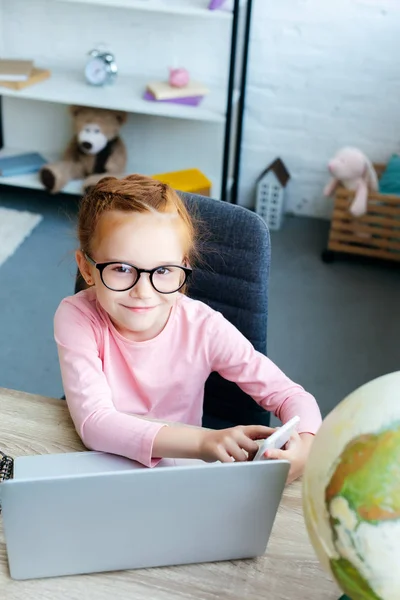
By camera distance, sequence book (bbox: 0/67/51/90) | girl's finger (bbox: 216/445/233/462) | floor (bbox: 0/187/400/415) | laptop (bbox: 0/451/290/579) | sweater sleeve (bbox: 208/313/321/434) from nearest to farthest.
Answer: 1. laptop (bbox: 0/451/290/579)
2. girl's finger (bbox: 216/445/233/462)
3. sweater sleeve (bbox: 208/313/321/434)
4. floor (bbox: 0/187/400/415)
5. book (bbox: 0/67/51/90)

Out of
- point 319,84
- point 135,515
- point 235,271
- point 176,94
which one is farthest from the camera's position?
point 319,84

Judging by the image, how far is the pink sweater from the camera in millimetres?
1106

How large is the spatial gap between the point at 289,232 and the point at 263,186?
0.23m

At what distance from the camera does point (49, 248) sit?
10.0 feet

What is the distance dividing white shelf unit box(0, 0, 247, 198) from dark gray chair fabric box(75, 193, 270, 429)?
1.68 m

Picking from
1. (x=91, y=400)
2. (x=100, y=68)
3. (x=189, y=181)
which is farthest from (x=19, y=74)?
(x=91, y=400)

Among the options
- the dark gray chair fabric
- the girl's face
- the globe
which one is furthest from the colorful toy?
the globe

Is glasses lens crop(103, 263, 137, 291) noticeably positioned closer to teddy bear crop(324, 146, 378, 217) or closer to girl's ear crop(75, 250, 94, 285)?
girl's ear crop(75, 250, 94, 285)

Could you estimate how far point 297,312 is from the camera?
9.05 feet

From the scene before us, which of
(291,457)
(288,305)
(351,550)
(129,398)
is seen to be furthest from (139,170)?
(351,550)

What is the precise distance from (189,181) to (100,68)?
59cm

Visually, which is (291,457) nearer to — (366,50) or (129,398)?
(129,398)

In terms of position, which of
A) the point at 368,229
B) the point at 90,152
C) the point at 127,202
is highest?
the point at 127,202

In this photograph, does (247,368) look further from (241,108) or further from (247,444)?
(241,108)
